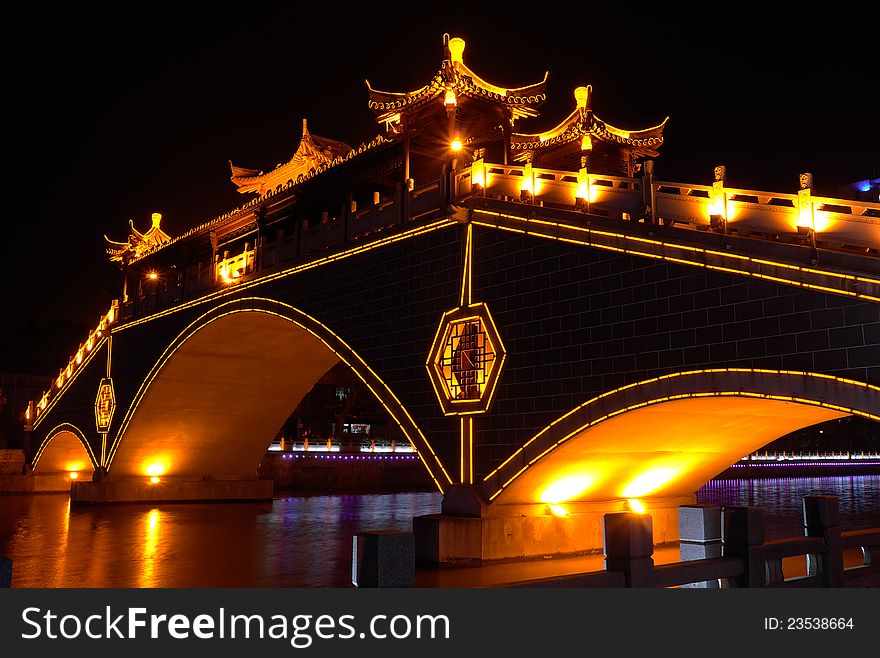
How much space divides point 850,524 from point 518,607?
57.8ft

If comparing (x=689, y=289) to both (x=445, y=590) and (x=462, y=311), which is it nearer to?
(x=462, y=311)

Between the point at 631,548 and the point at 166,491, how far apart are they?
23.5m

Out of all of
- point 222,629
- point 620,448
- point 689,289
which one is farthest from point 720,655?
point 620,448

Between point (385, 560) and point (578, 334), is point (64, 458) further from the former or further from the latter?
point (385, 560)

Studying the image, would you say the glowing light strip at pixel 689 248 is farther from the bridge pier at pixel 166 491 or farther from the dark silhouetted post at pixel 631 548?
the bridge pier at pixel 166 491

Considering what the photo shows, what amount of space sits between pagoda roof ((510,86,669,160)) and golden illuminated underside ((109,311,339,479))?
7883 mm

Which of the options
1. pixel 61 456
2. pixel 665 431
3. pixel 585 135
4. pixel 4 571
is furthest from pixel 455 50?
pixel 61 456

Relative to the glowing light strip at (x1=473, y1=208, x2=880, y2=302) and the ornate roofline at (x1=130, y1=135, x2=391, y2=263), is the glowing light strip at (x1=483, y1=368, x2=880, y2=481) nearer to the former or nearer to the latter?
the glowing light strip at (x1=473, y1=208, x2=880, y2=302)

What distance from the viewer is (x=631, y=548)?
7.66m

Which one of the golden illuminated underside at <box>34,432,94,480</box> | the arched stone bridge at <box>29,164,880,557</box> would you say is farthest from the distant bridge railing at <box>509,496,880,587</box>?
the golden illuminated underside at <box>34,432,94,480</box>

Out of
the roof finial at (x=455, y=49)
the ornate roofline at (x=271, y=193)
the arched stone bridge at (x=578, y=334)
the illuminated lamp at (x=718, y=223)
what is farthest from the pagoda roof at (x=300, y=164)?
the illuminated lamp at (x=718, y=223)

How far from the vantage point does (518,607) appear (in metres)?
6.72

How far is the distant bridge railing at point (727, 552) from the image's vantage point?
7.68 meters

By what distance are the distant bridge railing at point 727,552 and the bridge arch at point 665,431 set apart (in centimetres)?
134
